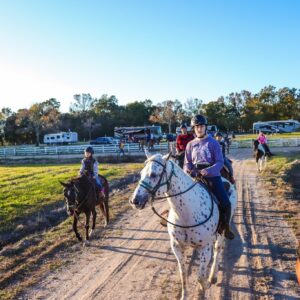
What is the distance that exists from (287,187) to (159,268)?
9585 millimetres

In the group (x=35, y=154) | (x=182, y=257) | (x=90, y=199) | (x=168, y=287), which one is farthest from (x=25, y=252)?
(x=35, y=154)

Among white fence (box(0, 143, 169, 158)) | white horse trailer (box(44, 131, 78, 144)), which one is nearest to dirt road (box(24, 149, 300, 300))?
white fence (box(0, 143, 169, 158))

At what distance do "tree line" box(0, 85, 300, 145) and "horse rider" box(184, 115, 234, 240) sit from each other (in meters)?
66.6

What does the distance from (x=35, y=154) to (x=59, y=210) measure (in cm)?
2999

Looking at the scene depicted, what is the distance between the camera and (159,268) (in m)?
6.83

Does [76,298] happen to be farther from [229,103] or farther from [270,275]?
[229,103]

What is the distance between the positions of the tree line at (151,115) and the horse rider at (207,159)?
2621 inches

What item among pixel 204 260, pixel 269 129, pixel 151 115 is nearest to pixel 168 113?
pixel 151 115

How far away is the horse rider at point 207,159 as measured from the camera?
17.8ft

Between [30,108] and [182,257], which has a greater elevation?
[30,108]

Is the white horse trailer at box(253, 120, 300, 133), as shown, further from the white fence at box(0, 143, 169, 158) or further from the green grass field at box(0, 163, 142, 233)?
the green grass field at box(0, 163, 142, 233)

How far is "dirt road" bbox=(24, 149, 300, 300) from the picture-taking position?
5.86 meters

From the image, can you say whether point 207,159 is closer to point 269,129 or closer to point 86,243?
point 86,243

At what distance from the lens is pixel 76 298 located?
19.0 feet
